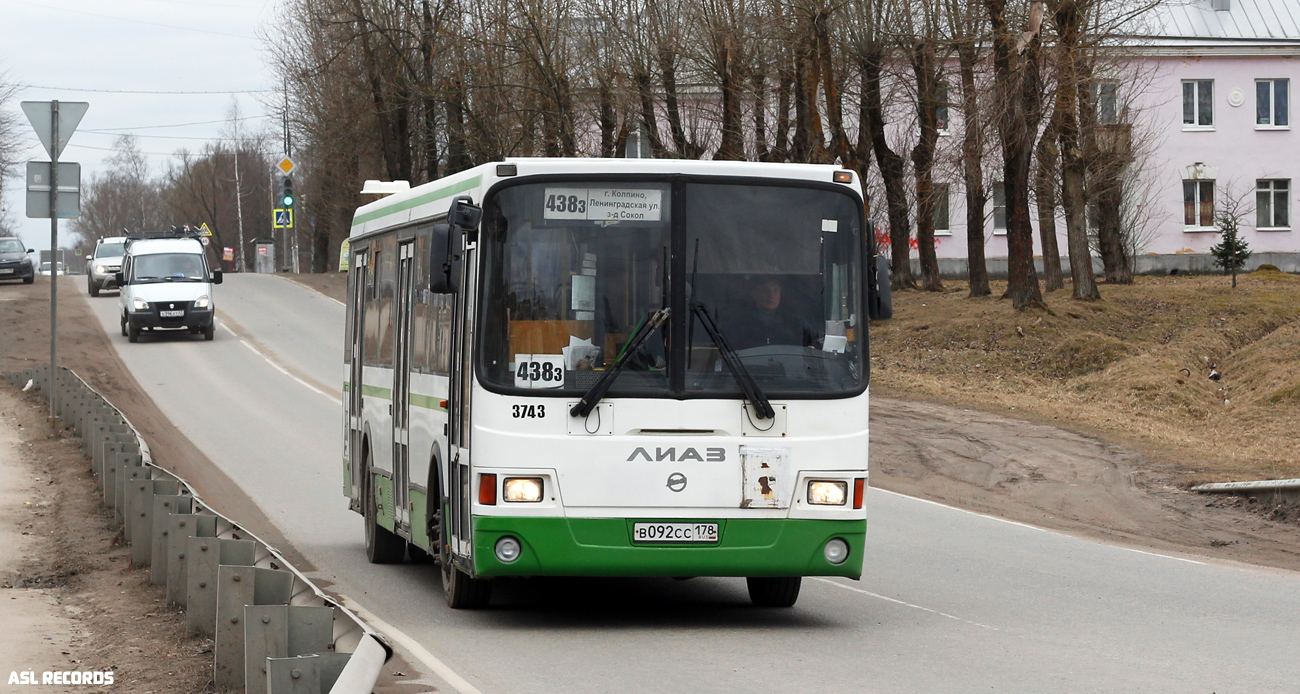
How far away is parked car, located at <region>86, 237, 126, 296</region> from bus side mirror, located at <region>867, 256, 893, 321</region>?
138ft

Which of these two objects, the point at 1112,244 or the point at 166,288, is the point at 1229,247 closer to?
the point at 1112,244

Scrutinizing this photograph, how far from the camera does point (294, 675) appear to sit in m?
6.16

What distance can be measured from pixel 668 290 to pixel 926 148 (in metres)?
30.4

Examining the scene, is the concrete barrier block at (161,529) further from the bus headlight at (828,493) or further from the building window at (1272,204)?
the building window at (1272,204)

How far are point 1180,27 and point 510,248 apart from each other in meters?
57.7

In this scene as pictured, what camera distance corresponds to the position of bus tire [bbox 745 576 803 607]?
33.9 ft

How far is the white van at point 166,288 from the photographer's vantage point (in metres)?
36.9

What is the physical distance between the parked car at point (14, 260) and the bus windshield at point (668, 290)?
49.9 metres

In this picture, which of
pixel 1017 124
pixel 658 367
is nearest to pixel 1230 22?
pixel 1017 124

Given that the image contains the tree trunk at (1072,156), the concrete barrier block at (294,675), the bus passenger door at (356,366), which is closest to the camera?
the concrete barrier block at (294,675)

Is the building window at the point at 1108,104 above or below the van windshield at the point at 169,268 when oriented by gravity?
above

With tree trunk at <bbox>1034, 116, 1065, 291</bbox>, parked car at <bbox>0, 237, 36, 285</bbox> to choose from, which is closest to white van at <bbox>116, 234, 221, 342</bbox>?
parked car at <bbox>0, 237, 36, 285</bbox>

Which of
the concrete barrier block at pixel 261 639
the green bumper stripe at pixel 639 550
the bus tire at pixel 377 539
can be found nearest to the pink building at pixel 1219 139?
the bus tire at pixel 377 539

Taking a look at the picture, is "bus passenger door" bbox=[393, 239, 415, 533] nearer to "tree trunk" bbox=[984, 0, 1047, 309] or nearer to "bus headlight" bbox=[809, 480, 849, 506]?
"bus headlight" bbox=[809, 480, 849, 506]
